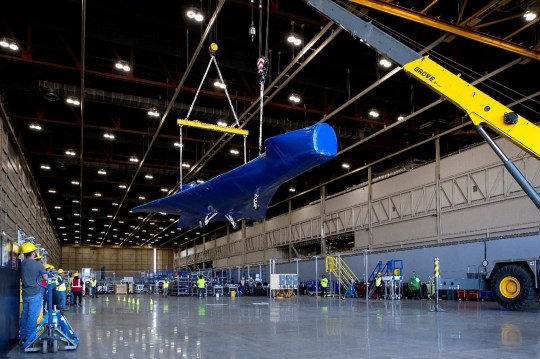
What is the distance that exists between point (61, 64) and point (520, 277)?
56.4 feet

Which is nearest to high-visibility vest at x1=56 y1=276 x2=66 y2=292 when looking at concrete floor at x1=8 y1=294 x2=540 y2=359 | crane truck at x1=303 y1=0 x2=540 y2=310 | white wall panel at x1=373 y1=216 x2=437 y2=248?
concrete floor at x1=8 y1=294 x2=540 y2=359

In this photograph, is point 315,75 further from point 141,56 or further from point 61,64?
point 61,64

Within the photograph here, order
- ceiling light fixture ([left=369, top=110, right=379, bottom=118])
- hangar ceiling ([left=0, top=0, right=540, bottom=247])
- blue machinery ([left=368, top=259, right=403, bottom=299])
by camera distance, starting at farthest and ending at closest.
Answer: blue machinery ([left=368, top=259, right=403, bottom=299]) → ceiling light fixture ([left=369, top=110, right=379, bottom=118]) → hangar ceiling ([left=0, top=0, right=540, bottom=247])

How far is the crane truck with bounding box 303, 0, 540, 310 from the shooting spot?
1126 cm

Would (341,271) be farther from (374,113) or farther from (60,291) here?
(60,291)

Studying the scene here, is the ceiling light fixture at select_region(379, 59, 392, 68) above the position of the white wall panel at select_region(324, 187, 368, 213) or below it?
above

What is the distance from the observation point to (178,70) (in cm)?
1855

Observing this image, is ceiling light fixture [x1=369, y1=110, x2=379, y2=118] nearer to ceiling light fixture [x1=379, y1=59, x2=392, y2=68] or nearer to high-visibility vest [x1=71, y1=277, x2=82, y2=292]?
ceiling light fixture [x1=379, y1=59, x2=392, y2=68]

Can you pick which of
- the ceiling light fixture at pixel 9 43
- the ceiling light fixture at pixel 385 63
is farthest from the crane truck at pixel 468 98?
the ceiling light fixture at pixel 9 43

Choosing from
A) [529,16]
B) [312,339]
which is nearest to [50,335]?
[312,339]

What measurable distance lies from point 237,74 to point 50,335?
14.8m

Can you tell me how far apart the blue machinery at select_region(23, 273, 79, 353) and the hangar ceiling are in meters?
7.41

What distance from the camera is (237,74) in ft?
65.3

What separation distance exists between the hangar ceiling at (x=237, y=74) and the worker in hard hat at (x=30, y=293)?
7.00 meters
